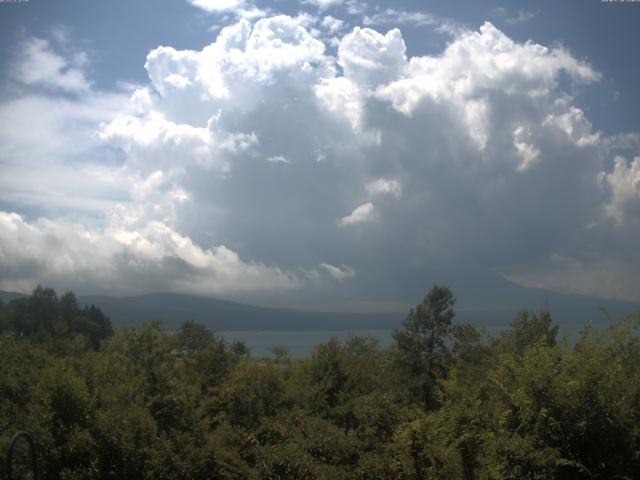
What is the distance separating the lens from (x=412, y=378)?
35.3 meters

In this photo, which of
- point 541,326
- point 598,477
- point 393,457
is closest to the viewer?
point 598,477

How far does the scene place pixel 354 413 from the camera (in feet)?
76.8

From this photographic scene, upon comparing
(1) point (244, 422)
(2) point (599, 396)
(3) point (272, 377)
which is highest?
(2) point (599, 396)

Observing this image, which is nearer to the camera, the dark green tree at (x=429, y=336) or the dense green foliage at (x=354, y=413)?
the dense green foliage at (x=354, y=413)

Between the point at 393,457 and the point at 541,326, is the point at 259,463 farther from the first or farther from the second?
the point at 541,326

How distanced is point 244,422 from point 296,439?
294 inches

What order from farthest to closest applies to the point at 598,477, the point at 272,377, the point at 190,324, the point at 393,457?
1. the point at 190,324
2. the point at 272,377
3. the point at 393,457
4. the point at 598,477

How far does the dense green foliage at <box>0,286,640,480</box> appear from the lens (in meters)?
13.4

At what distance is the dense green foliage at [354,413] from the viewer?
13.4 meters

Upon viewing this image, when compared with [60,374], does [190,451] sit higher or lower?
lower

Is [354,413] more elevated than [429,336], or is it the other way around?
[429,336]

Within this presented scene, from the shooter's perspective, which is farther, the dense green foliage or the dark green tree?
the dark green tree

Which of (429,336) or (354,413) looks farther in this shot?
(429,336)

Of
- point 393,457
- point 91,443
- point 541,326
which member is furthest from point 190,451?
point 541,326
